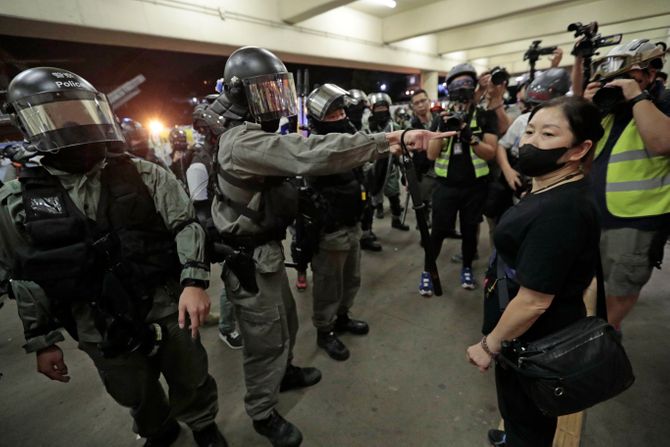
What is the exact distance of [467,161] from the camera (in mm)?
2590

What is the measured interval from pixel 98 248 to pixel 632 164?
257cm

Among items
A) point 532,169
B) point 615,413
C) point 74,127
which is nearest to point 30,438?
point 74,127

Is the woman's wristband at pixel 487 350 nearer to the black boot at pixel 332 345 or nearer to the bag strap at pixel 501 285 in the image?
the bag strap at pixel 501 285

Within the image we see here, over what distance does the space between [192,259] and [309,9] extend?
214 inches

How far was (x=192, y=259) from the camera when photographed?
4.21ft

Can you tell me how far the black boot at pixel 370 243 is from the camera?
12.9ft

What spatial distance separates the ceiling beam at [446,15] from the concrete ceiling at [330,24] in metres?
0.02

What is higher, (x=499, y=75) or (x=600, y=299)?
(x=499, y=75)

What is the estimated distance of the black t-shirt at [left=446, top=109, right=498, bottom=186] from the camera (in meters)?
2.51

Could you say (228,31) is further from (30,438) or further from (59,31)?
(30,438)

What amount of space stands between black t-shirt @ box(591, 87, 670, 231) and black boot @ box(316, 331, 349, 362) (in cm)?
179

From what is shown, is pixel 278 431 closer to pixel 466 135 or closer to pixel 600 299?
pixel 600 299

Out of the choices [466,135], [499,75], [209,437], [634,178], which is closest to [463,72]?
[499,75]

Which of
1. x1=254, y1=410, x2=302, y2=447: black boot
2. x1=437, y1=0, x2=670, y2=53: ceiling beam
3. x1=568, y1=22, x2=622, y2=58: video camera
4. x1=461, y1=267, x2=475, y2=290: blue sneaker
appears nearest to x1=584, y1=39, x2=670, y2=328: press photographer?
x1=568, y1=22, x2=622, y2=58: video camera
